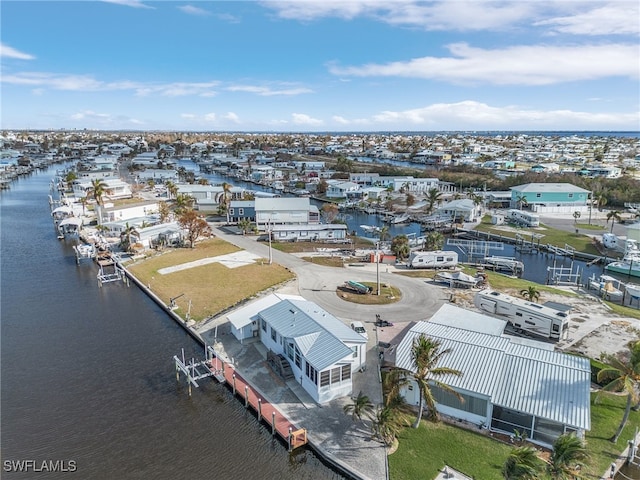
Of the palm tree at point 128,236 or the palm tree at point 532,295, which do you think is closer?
the palm tree at point 532,295

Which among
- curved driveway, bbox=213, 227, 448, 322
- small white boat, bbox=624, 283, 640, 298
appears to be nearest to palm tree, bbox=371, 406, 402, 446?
curved driveway, bbox=213, 227, 448, 322

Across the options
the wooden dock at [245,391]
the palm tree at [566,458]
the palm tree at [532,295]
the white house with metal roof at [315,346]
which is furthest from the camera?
the palm tree at [532,295]

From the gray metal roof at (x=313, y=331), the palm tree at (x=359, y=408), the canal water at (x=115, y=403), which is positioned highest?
the gray metal roof at (x=313, y=331)

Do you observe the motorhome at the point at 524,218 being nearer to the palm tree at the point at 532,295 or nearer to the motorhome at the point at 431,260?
the motorhome at the point at 431,260

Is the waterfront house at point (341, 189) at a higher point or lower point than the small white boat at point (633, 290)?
higher

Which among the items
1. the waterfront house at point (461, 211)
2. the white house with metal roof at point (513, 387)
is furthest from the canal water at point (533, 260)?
the white house with metal roof at point (513, 387)

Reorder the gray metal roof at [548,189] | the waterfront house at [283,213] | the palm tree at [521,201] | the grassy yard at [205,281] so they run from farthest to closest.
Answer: the gray metal roof at [548,189], the palm tree at [521,201], the waterfront house at [283,213], the grassy yard at [205,281]

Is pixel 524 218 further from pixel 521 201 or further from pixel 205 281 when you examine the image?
pixel 205 281

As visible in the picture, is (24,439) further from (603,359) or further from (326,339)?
(603,359)
